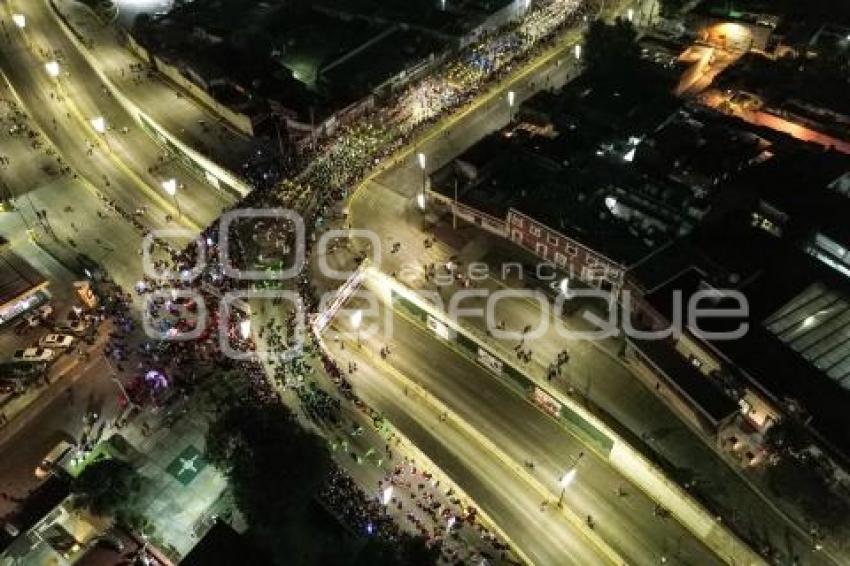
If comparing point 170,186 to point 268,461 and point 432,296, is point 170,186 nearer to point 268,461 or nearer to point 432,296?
point 432,296

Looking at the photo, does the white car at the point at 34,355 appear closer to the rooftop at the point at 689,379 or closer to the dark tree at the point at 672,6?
the rooftop at the point at 689,379

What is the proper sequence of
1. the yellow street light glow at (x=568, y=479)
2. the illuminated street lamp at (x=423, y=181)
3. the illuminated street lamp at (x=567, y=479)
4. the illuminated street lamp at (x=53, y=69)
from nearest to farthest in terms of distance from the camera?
the yellow street light glow at (x=568, y=479), the illuminated street lamp at (x=567, y=479), the illuminated street lamp at (x=423, y=181), the illuminated street lamp at (x=53, y=69)

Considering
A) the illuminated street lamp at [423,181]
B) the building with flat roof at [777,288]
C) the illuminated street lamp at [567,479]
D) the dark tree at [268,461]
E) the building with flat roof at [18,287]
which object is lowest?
the building with flat roof at [18,287]

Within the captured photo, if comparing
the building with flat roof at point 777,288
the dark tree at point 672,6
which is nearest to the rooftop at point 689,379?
the building with flat roof at point 777,288

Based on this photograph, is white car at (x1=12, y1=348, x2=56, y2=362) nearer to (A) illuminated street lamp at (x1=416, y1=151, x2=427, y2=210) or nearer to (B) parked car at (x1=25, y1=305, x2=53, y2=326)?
(B) parked car at (x1=25, y1=305, x2=53, y2=326)

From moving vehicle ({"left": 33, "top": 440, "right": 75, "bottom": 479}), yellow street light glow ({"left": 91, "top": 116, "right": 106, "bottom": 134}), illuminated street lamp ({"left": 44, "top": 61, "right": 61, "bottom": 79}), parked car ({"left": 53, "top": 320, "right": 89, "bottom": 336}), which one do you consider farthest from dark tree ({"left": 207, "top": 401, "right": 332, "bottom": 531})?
illuminated street lamp ({"left": 44, "top": 61, "right": 61, "bottom": 79})
